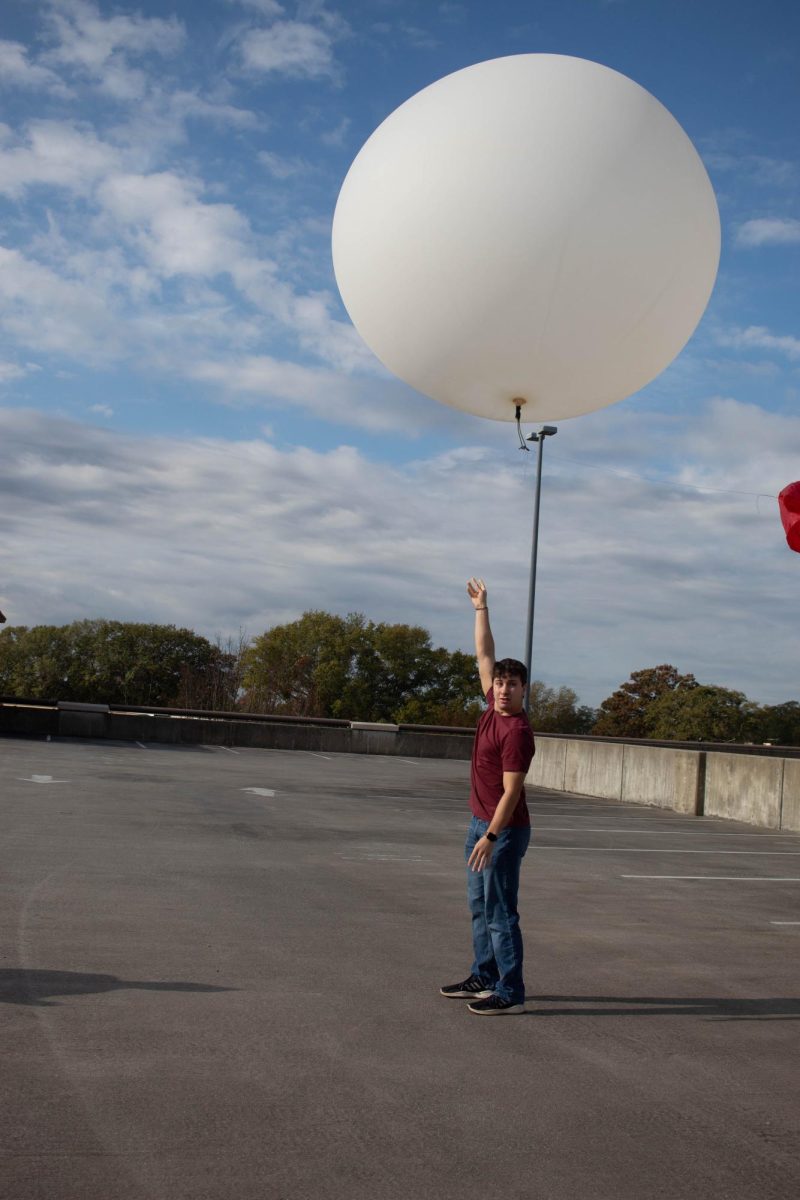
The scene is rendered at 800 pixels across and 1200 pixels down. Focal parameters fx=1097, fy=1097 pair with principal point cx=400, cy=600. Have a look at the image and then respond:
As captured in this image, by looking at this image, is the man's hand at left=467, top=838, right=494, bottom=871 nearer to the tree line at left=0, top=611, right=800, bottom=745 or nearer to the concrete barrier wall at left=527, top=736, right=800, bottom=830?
the concrete barrier wall at left=527, top=736, right=800, bottom=830

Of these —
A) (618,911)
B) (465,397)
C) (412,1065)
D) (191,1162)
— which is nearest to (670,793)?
(618,911)

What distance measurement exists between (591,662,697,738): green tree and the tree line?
74mm

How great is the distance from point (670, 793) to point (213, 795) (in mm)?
9043

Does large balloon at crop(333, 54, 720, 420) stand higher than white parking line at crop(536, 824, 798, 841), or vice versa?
large balloon at crop(333, 54, 720, 420)

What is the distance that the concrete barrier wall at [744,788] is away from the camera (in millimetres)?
18156

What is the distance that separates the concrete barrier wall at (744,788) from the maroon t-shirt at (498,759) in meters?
13.6

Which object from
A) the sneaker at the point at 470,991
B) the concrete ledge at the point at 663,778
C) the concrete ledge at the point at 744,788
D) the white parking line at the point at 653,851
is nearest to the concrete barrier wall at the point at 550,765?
the concrete ledge at the point at 663,778

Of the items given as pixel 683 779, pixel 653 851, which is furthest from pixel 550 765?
pixel 653 851

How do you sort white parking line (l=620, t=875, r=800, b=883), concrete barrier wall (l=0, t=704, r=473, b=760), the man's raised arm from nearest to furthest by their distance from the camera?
1. the man's raised arm
2. white parking line (l=620, t=875, r=800, b=883)
3. concrete barrier wall (l=0, t=704, r=473, b=760)

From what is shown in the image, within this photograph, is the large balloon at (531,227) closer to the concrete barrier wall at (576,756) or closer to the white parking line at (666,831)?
the white parking line at (666,831)

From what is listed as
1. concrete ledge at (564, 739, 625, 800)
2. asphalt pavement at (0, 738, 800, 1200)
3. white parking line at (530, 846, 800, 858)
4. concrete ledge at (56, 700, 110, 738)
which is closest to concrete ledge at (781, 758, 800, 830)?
white parking line at (530, 846, 800, 858)

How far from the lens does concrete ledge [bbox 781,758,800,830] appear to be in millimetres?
17594

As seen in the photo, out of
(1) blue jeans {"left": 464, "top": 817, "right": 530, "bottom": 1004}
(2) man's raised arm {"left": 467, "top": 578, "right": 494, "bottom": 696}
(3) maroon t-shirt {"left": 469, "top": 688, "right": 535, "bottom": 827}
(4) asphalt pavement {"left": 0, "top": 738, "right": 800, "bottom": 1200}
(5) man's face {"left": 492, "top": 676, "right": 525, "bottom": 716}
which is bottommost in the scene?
(4) asphalt pavement {"left": 0, "top": 738, "right": 800, "bottom": 1200}

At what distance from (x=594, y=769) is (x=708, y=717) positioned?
50.9 metres
